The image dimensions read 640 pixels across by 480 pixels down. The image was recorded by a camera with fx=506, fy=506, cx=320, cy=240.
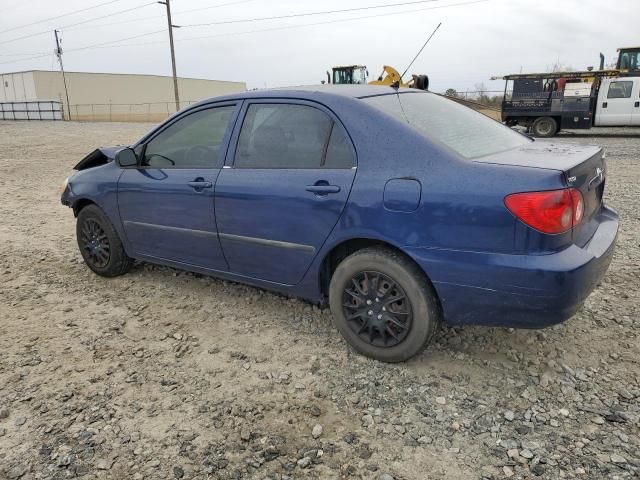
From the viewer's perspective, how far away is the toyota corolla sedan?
8.13 feet

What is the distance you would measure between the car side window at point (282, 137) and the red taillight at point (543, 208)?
1.17 m

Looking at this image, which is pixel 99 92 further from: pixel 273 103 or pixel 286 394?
pixel 286 394

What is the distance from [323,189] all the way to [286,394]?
3.86 ft

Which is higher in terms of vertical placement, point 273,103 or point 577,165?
point 273,103

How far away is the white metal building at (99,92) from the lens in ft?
162

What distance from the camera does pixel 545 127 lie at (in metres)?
18.0

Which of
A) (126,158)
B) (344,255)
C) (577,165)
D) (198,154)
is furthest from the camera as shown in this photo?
(126,158)

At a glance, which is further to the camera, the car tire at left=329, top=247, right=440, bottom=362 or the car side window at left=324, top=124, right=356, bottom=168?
the car side window at left=324, top=124, right=356, bottom=168

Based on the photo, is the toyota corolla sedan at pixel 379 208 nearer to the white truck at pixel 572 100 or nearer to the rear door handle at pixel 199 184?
the rear door handle at pixel 199 184

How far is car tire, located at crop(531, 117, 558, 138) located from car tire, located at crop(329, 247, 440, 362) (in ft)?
55.8

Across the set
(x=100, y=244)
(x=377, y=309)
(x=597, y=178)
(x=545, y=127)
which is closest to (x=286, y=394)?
(x=377, y=309)

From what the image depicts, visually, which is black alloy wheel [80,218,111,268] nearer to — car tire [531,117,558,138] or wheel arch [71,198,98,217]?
wheel arch [71,198,98,217]

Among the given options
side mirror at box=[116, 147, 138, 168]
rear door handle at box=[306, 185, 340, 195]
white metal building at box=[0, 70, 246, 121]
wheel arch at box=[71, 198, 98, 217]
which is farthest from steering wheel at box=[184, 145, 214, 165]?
white metal building at box=[0, 70, 246, 121]

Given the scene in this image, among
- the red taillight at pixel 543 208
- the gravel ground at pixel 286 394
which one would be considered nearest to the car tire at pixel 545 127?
the gravel ground at pixel 286 394
